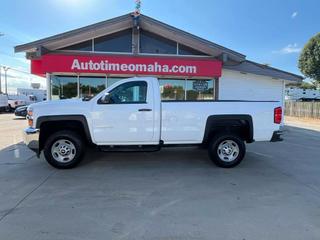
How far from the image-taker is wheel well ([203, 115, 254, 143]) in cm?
651

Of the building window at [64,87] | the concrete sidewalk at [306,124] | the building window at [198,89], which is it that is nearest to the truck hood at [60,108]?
the building window at [64,87]

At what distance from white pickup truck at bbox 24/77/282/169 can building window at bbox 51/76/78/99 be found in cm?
612

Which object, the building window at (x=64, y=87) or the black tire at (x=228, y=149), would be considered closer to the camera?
the black tire at (x=228, y=149)

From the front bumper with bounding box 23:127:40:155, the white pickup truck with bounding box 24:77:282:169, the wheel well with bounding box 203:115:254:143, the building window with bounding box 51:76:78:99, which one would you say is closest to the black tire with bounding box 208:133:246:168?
the white pickup truck with bounding box 24:77:282:169

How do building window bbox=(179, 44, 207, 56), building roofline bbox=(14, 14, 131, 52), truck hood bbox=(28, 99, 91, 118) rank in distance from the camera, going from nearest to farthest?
1. truck hood bbox=(28, 99, 91, 118)
2. building roofline bbox=(14, 14, 131, 52)
3. building window bbox=(179, 44, 207, 56)

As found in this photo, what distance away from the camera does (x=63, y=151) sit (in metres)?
6.42

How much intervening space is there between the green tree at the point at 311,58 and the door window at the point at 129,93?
4177 cm

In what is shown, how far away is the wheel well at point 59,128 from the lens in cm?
641

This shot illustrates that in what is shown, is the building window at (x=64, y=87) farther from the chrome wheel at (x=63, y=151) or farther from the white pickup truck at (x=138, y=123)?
the chrome wheel at (x=63, y=151)

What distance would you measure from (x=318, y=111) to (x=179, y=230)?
26593 mm

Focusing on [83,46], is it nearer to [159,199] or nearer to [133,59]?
[133,59]

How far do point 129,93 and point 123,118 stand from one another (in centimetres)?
64

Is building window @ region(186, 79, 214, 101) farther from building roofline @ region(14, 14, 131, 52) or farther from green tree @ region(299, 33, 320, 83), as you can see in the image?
green tree @ region(299, 33, 320, 83)

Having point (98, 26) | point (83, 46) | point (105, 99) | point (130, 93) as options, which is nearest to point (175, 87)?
point (98, 26)
